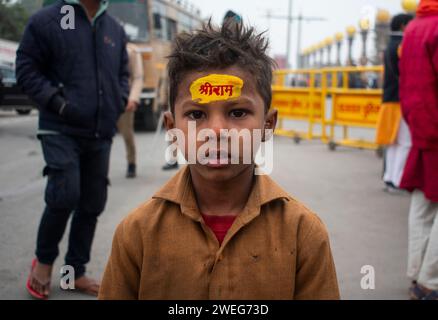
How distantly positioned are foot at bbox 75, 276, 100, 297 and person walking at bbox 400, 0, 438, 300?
2.03m

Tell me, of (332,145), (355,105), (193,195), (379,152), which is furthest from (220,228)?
(332,145)

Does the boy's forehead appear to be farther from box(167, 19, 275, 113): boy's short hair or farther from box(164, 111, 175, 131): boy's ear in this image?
box(164, 111, 175, 131): boy's ear

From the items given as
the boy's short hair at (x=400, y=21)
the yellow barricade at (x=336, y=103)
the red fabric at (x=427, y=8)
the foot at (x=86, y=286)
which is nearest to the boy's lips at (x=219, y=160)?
the foot at (x=86, y=286)

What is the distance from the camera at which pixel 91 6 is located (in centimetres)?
316

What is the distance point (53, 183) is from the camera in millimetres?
3068

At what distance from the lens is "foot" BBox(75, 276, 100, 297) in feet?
10.9

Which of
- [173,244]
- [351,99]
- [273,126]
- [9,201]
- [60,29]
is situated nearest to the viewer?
[173,244]

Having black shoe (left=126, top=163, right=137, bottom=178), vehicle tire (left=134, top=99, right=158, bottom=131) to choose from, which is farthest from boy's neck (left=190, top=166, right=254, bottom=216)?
vehicle tire (left=134, top=99, right=158, bottom=131)

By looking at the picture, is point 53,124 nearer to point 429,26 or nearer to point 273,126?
point 273,126

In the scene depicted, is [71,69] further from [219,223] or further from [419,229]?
[419,229]

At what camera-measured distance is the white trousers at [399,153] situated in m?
5.33

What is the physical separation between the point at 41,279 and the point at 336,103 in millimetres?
8069

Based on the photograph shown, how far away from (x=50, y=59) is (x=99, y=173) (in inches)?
30.2

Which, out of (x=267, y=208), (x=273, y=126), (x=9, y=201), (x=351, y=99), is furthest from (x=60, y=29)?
(x=351, y=99)
